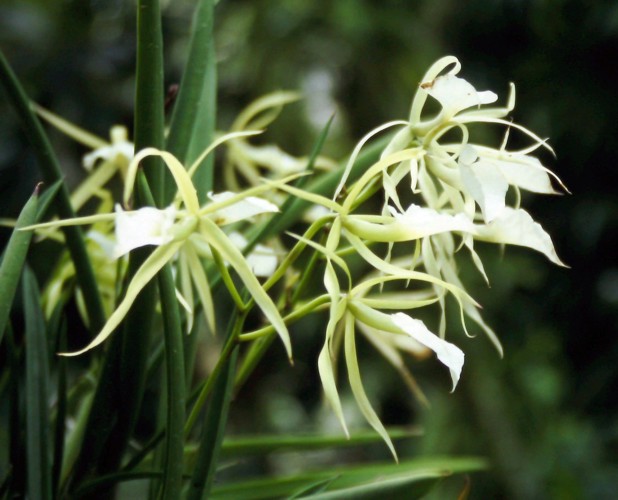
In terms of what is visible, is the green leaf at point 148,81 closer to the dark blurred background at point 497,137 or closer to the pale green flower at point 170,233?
the pale green flower at point 170,233

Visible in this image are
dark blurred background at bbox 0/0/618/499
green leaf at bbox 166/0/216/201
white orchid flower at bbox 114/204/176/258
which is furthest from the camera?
dark blurred background at bbox 0/0/618/499

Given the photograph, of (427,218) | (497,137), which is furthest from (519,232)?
(497,137)

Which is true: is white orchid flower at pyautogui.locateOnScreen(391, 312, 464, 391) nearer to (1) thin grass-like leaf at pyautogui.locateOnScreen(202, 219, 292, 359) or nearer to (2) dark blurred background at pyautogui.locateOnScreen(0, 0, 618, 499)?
(1) thin grass-like leaf at pyautogui.locateOnScreen(202, 219, 292, 359)

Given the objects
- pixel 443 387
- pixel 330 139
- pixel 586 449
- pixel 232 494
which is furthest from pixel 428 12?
pixel 232 494

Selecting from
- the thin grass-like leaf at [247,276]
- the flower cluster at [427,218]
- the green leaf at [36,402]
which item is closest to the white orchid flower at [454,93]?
the flower cluster at [427,218]

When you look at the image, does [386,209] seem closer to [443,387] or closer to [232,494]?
[232,494]

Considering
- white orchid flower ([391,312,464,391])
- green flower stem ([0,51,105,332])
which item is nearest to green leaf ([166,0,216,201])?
green flower stem ([0,51,105,332])
